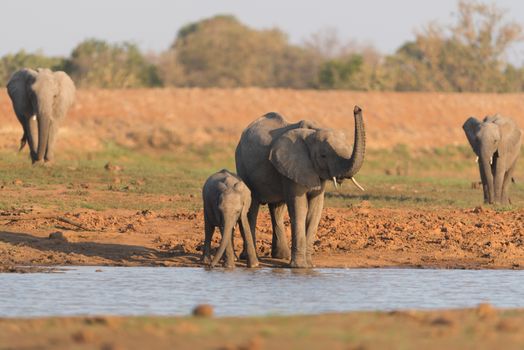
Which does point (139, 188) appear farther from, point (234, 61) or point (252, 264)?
point (234, 61)

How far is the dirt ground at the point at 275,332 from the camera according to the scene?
27.7 feet

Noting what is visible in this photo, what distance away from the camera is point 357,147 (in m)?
14.4

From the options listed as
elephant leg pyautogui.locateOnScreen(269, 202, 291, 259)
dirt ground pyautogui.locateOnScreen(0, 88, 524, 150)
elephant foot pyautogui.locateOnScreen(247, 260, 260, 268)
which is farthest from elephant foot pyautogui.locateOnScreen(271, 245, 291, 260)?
dirt ground pyautogui.locateOnScreen(0, 88, 524, 150)

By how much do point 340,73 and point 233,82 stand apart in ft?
40.5

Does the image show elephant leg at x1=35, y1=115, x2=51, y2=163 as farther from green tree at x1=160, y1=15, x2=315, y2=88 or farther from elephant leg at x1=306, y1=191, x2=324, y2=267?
green tree at x1=160, y1=15, x2=315, y2=88

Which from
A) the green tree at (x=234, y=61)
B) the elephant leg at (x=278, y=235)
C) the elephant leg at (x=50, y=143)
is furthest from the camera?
the green tree at (x=234, y=61)

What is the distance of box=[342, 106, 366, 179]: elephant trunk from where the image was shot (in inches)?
559

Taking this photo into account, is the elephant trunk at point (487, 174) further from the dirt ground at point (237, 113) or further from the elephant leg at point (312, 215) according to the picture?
the dirt ground at point (237, 113)

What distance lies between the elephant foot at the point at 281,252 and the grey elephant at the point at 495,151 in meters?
8.64

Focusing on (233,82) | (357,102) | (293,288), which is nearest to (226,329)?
(293,288)

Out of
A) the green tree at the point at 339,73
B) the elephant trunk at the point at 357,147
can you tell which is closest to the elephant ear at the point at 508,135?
the elephant trunk at the point at 357,147

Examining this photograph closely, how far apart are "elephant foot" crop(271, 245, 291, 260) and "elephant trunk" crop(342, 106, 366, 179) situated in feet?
7.61

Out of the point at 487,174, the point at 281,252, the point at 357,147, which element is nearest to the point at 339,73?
the point at 487,174

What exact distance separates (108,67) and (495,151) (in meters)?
32.4
